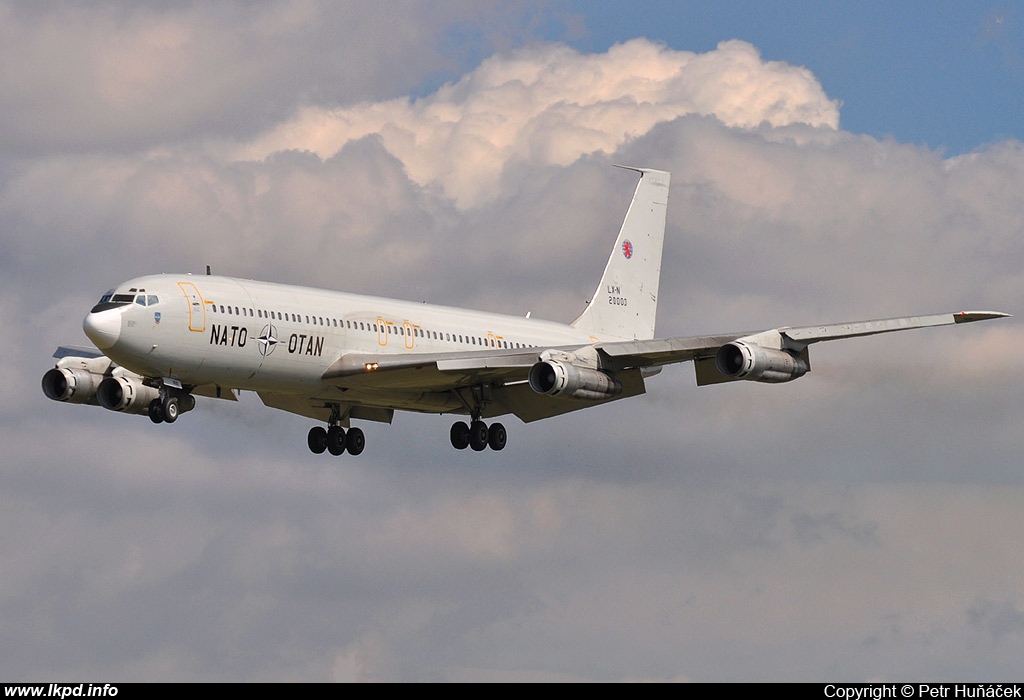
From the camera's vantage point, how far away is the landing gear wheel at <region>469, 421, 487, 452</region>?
7544cm

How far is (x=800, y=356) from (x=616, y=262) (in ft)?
72.4

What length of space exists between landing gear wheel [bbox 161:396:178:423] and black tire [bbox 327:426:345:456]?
12.8 metres

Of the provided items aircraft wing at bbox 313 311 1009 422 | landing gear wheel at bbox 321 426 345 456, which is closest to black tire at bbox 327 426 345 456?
landing gear wheel at bbox 321 426 345 456

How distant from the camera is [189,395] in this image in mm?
67688

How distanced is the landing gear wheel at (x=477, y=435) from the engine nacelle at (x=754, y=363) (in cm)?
1214

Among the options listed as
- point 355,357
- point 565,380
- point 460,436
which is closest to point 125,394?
point 355,357

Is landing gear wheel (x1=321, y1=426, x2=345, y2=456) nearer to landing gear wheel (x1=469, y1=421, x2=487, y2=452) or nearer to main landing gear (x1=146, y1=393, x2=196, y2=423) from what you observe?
landing gear wheel (x1=469, y1=421, x2=487, y2=452)

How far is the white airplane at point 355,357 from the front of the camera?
2532 inches

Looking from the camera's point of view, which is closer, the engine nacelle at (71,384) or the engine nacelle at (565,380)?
the engine nacelle at (565,380)

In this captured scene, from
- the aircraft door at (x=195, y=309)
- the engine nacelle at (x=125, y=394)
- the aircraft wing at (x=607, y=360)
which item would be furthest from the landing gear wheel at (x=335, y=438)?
the aircraft door at (x=195, y=309)

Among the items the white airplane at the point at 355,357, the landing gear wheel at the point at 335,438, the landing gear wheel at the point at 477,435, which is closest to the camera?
the white airplane at the point at 355,357

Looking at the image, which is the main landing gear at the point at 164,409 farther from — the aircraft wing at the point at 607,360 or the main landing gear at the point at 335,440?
the main landing gear at the point at 335,440

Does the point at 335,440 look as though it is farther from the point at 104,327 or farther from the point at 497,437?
the point at 104,327

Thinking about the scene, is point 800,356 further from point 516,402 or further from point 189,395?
point 189,395
